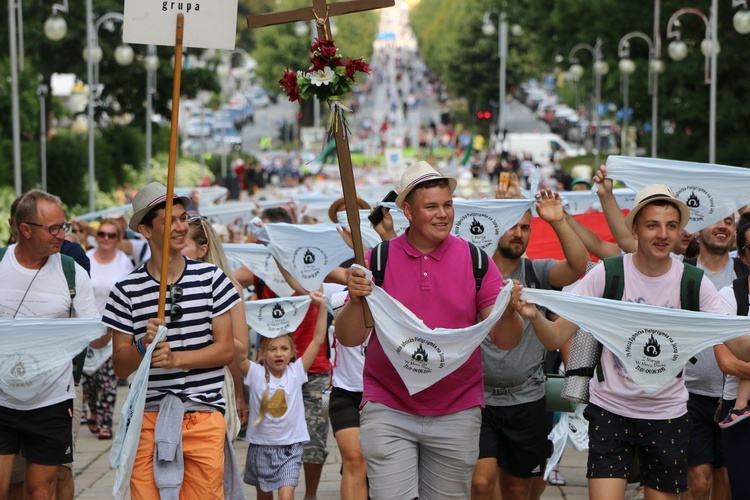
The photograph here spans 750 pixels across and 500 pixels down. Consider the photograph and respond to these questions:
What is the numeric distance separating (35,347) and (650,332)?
2.86 metres

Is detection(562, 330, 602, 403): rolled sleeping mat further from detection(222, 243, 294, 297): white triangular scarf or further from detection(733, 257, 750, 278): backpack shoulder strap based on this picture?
detection(222, 243, 294, 297): white triangular scarf

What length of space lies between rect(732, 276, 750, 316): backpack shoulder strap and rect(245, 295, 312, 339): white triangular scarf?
122 inches

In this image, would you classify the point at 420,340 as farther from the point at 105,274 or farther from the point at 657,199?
the point at 105,274

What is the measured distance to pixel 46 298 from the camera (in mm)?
7094

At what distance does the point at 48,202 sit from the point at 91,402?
19.4 ft

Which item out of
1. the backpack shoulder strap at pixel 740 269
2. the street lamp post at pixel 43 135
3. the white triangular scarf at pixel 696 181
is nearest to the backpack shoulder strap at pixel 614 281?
the backpack shoulder strap at pixel 740 269

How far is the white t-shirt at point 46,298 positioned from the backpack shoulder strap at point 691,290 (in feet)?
9.35

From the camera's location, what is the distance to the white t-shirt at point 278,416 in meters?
8.47

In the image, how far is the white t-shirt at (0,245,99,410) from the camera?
23.0 ft

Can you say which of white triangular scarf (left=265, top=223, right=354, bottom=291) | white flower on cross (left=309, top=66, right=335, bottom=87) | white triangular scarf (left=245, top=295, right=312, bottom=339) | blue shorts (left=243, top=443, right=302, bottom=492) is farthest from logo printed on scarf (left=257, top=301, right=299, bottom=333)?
white flower on cross (left=309, top=66, right=335, bottom=87)

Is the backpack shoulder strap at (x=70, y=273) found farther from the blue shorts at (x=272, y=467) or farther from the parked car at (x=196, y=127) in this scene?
the parked car at (x=196, y=127)

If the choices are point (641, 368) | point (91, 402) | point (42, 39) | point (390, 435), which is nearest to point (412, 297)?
point (390, 435)

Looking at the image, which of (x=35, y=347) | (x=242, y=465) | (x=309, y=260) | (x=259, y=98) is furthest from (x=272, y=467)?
(x=259, y=98)

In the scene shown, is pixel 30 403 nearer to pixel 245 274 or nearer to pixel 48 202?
pixel 48 202
